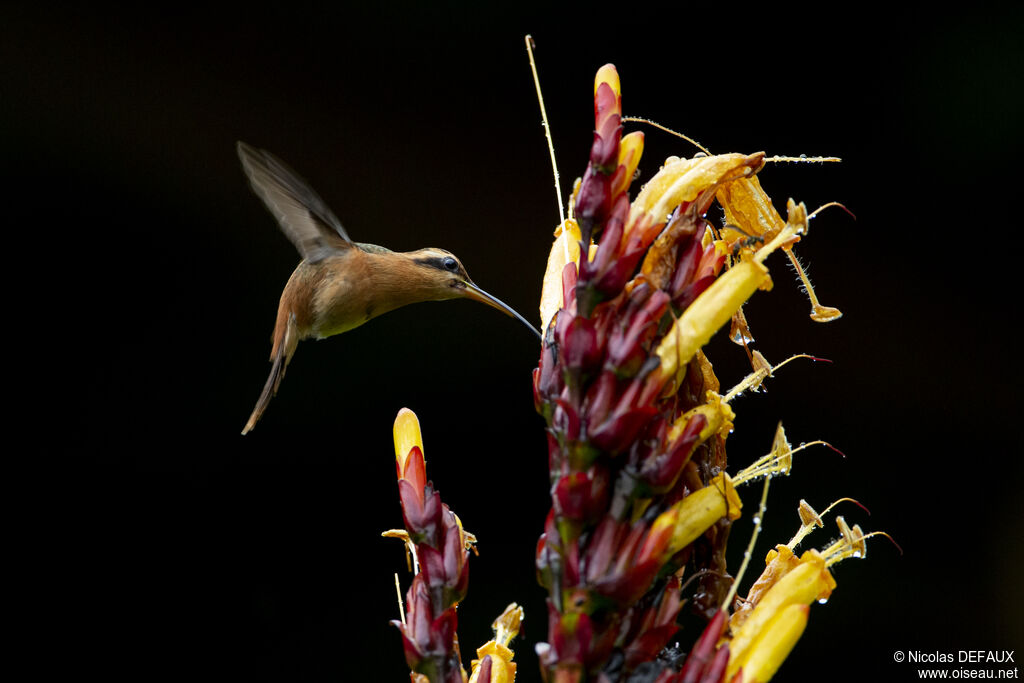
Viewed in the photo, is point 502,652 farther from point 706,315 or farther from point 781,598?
point 706,315

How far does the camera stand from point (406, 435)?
4.00 ft

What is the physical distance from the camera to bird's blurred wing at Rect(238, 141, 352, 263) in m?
1.95

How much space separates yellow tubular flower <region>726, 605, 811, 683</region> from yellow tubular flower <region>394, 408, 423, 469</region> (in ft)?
1.50

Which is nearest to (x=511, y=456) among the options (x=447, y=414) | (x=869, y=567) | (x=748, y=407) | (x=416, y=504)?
(x=447, y=414)

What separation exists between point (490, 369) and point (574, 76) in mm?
939

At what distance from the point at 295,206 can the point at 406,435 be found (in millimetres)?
1063

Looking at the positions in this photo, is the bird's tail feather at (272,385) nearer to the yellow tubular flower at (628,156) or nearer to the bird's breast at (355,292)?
the bird's breast at (355,292)

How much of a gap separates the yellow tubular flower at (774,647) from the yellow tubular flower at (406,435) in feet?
1.50

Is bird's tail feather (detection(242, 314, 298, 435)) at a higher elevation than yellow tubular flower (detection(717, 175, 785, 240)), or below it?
below

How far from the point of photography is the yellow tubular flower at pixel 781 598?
96cm

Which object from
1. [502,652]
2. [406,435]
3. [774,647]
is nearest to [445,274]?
[406,435]

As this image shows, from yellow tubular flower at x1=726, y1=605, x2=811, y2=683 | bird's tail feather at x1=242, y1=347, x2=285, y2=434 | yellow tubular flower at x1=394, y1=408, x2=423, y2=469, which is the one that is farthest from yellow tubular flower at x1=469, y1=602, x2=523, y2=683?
bird's tail feather at x1=242, y1=347, x2=285, y2=434

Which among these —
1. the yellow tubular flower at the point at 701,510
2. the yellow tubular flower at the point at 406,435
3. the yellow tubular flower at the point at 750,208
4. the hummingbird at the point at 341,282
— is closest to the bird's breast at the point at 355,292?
the hummingbird at the point at 341,282

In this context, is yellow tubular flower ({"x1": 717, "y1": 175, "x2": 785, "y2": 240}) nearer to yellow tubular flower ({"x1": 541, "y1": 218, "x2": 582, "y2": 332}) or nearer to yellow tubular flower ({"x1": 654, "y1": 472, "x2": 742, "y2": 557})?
yellow tubular flower ({"x1": 541, "y1": 218, "x2": 582, "y2": 332})
